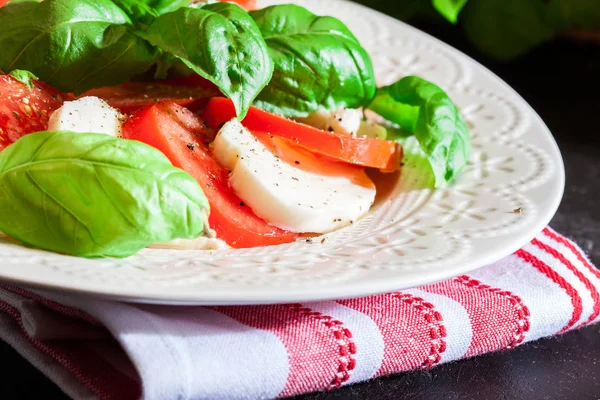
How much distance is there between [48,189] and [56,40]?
470mm

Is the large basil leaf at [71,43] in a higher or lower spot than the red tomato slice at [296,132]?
higher

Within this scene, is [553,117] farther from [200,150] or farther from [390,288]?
[390,288]

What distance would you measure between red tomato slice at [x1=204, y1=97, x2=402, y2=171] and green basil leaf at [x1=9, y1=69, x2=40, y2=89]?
0.43 metres

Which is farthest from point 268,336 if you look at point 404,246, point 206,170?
point 206,170

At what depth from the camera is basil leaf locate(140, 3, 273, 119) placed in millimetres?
1741

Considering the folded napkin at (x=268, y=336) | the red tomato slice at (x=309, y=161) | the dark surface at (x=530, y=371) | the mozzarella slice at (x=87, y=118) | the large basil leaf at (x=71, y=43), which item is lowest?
the dark surface at (x=530, y=371)

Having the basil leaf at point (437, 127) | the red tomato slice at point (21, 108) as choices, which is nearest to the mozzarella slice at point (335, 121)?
the basil leaf at point (437, 127)

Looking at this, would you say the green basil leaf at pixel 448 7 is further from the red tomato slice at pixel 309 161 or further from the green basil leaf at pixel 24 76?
the green basil leaf at pixel 24 76

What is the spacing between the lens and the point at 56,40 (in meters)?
1.83

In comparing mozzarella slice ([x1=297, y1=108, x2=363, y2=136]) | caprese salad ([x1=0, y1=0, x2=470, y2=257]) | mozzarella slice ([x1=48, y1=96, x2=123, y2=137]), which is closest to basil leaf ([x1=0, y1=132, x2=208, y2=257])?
caprese salad ([x1=0, y1=0, x2=470, y2=257])

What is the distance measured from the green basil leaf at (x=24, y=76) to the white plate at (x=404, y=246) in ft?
1.54

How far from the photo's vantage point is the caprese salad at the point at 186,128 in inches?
59.0

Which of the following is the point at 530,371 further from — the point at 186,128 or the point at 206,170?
the point at 186,128

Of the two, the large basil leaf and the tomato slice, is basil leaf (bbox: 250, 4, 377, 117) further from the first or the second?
the large basil leaf
